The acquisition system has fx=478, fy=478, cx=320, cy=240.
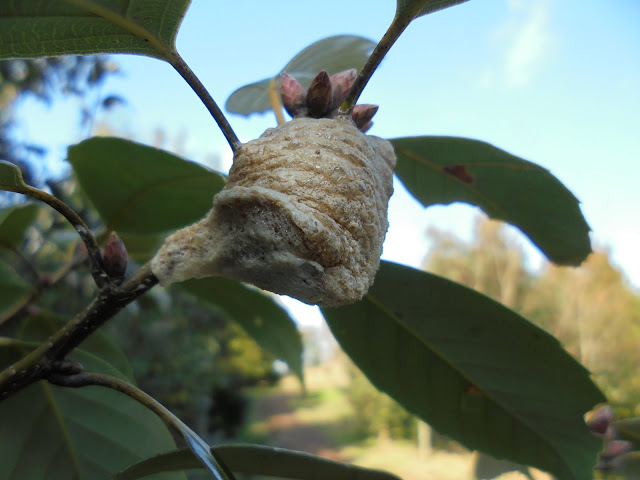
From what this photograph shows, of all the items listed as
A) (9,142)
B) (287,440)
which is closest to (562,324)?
(287,440)

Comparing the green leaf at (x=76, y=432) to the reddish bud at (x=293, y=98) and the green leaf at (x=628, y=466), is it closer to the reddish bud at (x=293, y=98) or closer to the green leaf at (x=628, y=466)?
the reddish bud at (x=293, y=98)

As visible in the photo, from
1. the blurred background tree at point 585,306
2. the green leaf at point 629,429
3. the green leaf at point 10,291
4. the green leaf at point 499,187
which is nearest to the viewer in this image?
the green leaf at point 499,187

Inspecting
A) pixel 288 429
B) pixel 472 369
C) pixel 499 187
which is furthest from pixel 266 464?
pixel 288 429

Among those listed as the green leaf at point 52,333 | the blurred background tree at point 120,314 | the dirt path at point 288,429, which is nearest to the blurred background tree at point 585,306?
the blurred background tree at point 120,314

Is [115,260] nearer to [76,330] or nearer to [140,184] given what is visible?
[76,330]

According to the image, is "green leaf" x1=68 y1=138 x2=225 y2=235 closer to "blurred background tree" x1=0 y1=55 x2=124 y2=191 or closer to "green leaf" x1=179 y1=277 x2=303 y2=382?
"green leaf" x1=179 y1=277 x2=303 y2=382

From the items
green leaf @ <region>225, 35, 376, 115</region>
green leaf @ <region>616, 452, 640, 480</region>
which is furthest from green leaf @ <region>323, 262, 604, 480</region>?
green leaf @ <region>616, 452, 640, 480</region>
